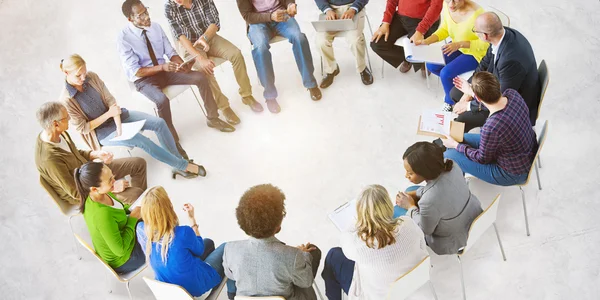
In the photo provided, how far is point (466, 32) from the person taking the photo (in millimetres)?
4352

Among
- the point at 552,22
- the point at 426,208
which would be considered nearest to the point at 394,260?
the point at 426,208

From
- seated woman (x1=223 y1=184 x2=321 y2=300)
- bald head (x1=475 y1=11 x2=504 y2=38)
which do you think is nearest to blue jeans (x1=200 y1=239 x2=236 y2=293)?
seated woman (x1=223 y1=184 x2=321 y2=300)

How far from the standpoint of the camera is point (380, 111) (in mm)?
4957

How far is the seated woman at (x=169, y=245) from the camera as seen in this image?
3.11m

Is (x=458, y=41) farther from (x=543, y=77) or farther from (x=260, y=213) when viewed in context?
(x=260, y=213)

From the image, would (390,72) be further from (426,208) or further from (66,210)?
(66,210)

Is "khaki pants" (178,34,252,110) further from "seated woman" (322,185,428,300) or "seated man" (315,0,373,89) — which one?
"seated woman" (322,185,428,300)

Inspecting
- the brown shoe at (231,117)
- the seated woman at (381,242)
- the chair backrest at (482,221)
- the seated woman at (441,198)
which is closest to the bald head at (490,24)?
the seated woman at (441,198)

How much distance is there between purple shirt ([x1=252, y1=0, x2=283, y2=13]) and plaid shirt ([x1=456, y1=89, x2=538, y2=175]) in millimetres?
2300

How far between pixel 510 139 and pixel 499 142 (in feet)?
0.23

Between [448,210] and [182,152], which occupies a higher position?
[448,210]

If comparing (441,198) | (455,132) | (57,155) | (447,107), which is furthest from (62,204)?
(447,107)

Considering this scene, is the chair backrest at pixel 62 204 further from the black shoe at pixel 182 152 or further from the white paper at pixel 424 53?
the white paper at pixel 424 53

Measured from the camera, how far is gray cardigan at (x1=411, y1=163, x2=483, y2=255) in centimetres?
328
